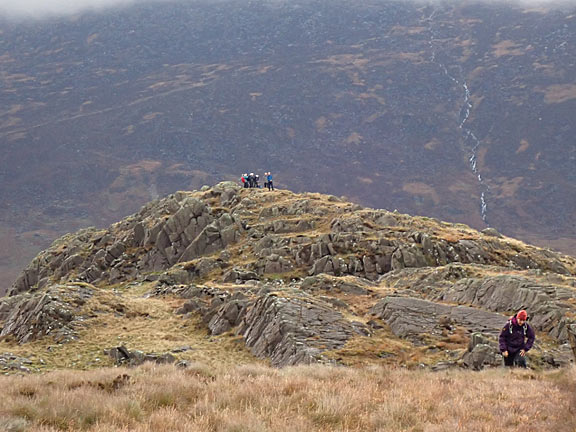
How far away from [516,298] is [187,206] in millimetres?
29468

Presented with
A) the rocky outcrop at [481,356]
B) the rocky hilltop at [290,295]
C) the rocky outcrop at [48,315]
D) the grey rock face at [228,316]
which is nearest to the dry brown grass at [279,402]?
the rocky outcrop at [481,356]

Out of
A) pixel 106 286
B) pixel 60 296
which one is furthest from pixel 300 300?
pixel 106 286

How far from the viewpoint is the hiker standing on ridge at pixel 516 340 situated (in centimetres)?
1608

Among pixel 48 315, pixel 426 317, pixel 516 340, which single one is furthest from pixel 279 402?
pixel 48 315

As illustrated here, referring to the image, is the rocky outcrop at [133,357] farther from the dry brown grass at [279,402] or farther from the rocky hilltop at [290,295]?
the dry brown grass at [279,402]

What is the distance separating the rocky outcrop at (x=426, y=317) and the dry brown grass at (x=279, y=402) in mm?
7718

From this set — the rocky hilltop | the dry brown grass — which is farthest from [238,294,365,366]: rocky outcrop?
the dry brown grass

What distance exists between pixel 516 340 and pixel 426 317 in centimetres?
714

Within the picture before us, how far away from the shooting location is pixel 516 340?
53.8 feet

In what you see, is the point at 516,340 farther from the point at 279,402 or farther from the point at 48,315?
the point at 48,315

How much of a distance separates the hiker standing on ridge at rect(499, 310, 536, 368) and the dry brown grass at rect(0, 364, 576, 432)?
1.73m

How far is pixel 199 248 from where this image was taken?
44.1 metres

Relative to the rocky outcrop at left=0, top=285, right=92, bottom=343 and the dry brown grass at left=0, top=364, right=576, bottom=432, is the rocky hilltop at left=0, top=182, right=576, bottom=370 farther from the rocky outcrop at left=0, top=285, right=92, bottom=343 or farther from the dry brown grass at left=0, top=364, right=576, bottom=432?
the dry brown grass at left=0, top=364, right=576, bottom=432

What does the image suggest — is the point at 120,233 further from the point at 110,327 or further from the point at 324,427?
the point at 324,427
